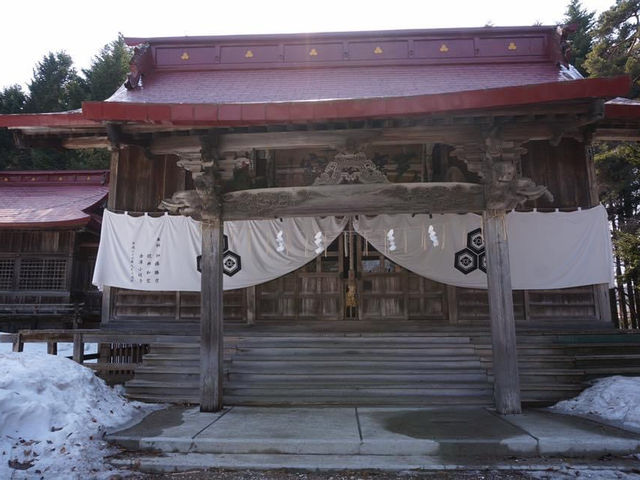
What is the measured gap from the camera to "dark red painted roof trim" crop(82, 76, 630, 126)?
15.4ft

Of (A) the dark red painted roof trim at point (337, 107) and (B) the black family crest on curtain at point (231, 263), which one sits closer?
(A) the dark red painted roof trim at point (337, 107)

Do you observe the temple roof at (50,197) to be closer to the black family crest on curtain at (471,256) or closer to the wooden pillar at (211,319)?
the wooden pillar at (211,319)

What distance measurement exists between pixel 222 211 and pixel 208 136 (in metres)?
1.03

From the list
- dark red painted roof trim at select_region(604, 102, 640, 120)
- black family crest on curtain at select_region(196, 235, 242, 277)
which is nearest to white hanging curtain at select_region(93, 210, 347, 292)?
black family crest on curtain at select_region(196, 235, 242, 277)

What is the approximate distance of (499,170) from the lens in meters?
5.50

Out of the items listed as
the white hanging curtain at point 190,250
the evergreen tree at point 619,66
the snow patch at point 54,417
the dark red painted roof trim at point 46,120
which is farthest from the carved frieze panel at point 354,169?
the evergreen tree at point 619,66

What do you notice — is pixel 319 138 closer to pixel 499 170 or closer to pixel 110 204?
pixel 499 170

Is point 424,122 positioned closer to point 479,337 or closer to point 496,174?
A: point 496,174

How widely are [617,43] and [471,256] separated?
1349cm

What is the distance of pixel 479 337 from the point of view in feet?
23.8

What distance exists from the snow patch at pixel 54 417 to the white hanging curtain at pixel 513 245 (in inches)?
196

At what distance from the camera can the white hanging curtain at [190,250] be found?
7996 millimetres

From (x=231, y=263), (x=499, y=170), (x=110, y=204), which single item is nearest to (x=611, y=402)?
(x=499, y=170)

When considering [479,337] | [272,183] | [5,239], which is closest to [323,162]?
[272,183]
